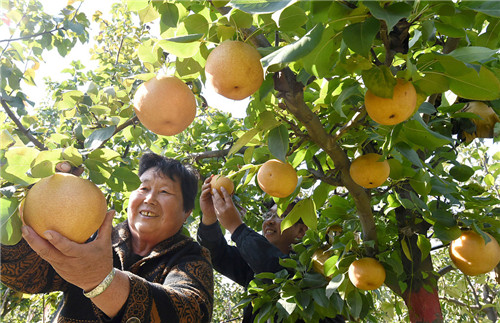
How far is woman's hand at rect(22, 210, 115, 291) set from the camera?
3.82 ft

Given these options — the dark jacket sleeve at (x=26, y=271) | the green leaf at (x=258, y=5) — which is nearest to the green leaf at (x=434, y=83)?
the green leaf at (x=258, y=5)

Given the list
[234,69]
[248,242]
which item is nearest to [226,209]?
[248,242]

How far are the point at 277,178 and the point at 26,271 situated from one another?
4.68 feet

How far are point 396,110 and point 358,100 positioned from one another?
0.47 m

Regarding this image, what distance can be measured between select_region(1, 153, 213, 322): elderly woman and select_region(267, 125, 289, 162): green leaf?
621 millimetres

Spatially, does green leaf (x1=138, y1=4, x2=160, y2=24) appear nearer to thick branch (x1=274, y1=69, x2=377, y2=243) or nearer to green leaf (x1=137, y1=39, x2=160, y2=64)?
green leaf (x1=137, y1=39, x2=160, y2=64)

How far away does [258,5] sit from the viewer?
91 cm

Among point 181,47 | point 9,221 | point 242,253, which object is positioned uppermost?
point 181,47

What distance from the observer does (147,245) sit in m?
2.52

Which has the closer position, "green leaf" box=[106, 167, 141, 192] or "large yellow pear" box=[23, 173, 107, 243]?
"large yellow pear" box=[23, 173, 107, 243]

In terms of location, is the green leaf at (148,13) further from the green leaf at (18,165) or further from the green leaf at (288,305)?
the green leaf at (288,305)

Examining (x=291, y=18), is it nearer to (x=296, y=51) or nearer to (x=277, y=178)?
(x=296, y=51)

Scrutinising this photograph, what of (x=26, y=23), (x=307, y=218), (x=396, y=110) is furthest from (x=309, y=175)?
(x=26, y=23)

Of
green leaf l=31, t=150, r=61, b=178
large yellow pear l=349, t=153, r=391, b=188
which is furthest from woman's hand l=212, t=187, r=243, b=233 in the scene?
green leaf l=31, t=150, r=61, b=178
